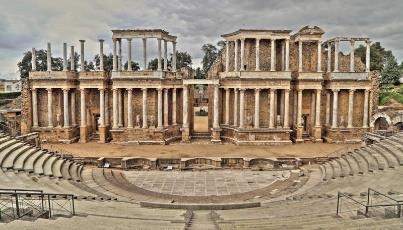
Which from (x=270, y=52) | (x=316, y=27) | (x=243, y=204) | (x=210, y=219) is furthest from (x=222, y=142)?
(x=210, y=219)

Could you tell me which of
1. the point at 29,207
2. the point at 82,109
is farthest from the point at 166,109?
the point at 29,207

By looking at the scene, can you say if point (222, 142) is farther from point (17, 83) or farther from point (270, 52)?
point (17, 83)

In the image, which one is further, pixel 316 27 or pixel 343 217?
pixel 316 27

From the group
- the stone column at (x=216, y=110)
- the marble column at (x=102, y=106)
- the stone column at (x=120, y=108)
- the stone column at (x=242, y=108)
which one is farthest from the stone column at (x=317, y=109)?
the marble column at (x=102, y=106)

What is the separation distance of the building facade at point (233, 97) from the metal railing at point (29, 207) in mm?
20520

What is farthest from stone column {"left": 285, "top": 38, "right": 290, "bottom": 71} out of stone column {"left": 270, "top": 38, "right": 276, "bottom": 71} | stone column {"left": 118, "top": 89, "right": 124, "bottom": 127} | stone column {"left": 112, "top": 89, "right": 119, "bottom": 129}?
stone column {"left": 112, "top": 89, "right": 119, "bottom": 129}

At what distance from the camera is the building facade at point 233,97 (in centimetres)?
3403

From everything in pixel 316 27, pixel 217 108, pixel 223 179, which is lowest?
pixel 223 179

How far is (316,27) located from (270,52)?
5065mm

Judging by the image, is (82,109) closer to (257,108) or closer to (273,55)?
(257,108)

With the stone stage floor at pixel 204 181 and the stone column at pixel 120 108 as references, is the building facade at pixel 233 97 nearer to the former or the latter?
the stone column at pixel 120 108

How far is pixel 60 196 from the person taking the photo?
13328mm

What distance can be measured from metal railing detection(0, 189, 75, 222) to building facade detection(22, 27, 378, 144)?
20.5m

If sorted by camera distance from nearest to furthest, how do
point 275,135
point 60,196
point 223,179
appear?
1. point 60,196
2. point 223,179
3. point 275,135
